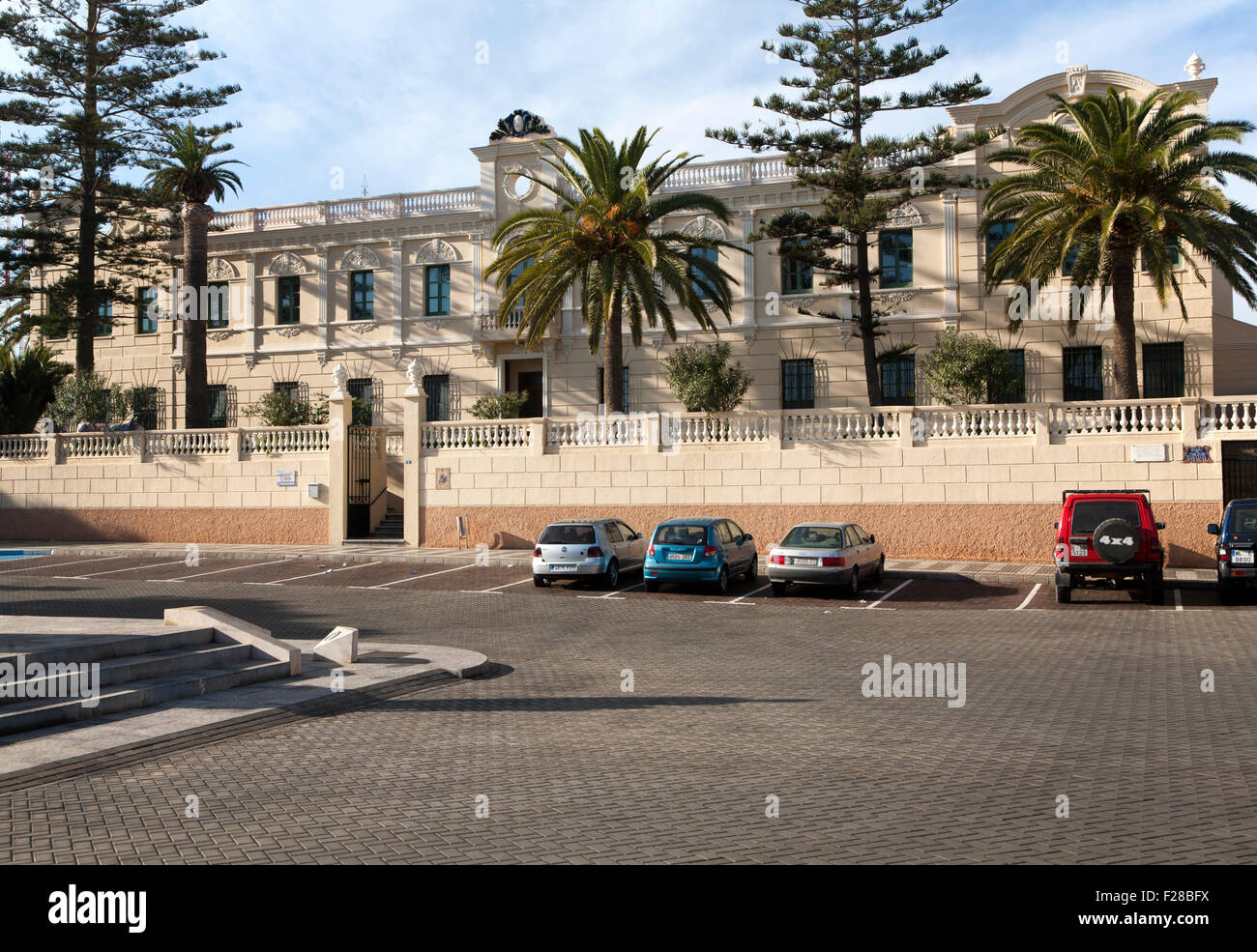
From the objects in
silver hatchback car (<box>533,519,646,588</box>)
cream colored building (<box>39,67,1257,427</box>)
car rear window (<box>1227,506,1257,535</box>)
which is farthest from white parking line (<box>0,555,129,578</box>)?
car rear window (<box>1227,506,1257,535</box>)

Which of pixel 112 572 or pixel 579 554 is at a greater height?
pixel 579 554

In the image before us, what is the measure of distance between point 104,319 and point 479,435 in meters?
19.6

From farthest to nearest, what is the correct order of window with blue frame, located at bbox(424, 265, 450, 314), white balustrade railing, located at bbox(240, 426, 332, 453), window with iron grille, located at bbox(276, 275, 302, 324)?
1. window with iron grille, located at bbox(276, 275, 302, 324)
2. window with blue frame, located at bbox(424, 265, 450, 314)
3. white balustrade railing, located at bbox(240, 426, 332, 453)

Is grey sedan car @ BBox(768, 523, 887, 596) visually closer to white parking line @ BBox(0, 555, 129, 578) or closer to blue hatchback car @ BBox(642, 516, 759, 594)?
blue hatchback car @ BBox(642, 516, 759, 594)

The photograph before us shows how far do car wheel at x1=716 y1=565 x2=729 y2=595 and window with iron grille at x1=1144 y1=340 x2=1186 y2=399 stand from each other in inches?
683

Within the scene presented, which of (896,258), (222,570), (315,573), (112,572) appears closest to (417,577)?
(315,573)

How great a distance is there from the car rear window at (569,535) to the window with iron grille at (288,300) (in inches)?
873

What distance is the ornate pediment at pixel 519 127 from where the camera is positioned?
125 feet

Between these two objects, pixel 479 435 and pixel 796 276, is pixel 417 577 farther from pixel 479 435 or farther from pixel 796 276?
pixel 796 276

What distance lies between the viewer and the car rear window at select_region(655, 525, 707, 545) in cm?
2192

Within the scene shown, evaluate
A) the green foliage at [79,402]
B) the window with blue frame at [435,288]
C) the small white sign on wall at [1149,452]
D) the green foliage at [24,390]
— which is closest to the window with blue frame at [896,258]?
the small white sign on wall at [1149,452]

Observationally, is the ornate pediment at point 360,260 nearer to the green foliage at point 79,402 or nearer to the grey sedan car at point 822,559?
the green foliage at point 79,402

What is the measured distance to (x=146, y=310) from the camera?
42.1 metres

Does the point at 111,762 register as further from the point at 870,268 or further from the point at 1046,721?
the point at 870,268
